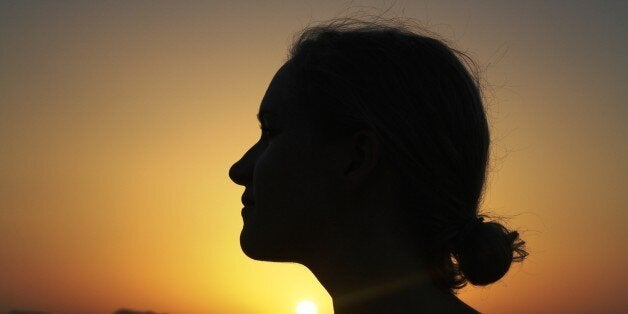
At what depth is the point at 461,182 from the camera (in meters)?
3.29

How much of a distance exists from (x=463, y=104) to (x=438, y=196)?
41 centimetres

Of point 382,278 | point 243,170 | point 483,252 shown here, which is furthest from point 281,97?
point 483,252

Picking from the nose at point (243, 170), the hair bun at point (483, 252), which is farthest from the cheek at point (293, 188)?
the hair bun at point (483, 252)

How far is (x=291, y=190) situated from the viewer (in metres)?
3.32

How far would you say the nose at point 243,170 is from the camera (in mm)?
3554

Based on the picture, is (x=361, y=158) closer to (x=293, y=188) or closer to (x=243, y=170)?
(x=293, y=188)

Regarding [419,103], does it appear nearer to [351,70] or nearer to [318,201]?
[351,70]

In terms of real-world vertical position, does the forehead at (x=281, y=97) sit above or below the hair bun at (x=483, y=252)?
above

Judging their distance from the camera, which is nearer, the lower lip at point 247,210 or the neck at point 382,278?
the neck at point 382,278

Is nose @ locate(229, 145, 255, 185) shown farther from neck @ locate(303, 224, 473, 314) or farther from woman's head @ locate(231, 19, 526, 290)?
neck @ locate(303, 224, 473, 314)

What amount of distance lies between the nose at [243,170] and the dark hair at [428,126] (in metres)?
0.37

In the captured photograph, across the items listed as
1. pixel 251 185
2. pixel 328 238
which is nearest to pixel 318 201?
pixel 328 238

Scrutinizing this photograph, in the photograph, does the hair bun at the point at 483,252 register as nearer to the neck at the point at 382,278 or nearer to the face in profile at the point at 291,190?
the neck at the point at 382,278

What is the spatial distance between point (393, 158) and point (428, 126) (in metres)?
0.19
